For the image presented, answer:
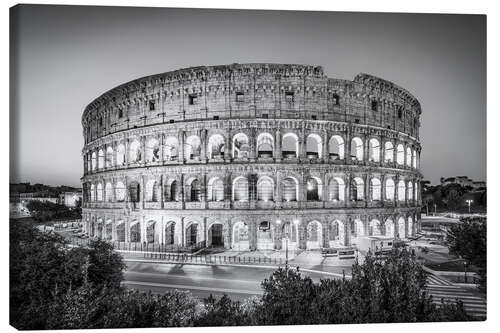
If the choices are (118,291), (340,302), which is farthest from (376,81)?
(118,291)

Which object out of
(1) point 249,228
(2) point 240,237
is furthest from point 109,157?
(1) point 249,228

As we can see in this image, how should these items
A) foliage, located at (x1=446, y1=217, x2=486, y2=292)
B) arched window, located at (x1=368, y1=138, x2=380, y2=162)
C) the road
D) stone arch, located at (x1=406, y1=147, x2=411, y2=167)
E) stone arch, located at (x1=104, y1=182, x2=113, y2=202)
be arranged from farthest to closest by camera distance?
stone arch, located at (x1=406, y1=147, x2=411, y2=167) → stone arch, located at (x1=104, y1=182, x2=113, y2=202) → arched window, located at (x1=368, y1=138, x2=380, y2=162) → the road → foliage, located at (x1=446, y1=217, x2=486, y2=292)

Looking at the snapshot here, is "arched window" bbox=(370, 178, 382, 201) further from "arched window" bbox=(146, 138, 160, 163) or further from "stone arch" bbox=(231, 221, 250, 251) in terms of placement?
"arched window" bbox=(146, 138, 160, 163)

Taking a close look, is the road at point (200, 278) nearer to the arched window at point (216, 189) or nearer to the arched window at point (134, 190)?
the arched window at point (216, 189)

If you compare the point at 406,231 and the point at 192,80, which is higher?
the point at 192,80

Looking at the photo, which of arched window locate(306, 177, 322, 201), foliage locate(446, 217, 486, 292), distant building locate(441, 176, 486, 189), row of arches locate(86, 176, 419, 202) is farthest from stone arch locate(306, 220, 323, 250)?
distant building locate(441, 176, 486, 189)

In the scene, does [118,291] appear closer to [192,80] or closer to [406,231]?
[192,80]

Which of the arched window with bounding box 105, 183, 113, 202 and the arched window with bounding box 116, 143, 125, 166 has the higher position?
the arched window with bounding box 116, 143, 125, 166
